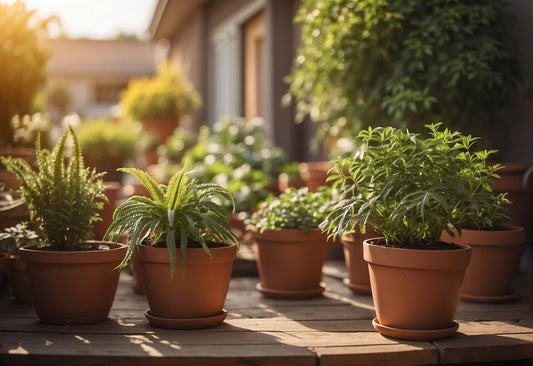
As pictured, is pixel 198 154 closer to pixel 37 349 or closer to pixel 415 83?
pixel 415 83

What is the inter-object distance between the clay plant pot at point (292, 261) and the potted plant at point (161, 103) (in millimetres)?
6855

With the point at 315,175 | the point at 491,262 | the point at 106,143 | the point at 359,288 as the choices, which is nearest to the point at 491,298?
the point at 491,262

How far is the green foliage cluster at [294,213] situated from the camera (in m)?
3.69

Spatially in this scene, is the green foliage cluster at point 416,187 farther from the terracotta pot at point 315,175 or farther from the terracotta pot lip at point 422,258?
the terracotta pot at point 315,175

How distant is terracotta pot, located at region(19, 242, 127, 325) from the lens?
2.99 meters

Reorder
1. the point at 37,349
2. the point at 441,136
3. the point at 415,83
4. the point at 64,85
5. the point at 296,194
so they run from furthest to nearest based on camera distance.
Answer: the point at 64,85, the point at 415,83, the point at 296,194, the point at 441,136, the point at 37,349

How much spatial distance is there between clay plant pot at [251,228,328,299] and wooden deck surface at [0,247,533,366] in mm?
198

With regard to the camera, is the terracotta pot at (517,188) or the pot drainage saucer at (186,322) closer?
the pot drainage saucer at (186,322)

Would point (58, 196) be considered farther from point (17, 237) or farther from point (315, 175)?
point (315, 175)

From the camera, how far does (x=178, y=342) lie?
8.96ft

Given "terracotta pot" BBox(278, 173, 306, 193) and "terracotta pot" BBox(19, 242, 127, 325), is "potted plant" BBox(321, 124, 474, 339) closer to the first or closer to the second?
"terracotta pot" BBox(19, 242, 127, 325)

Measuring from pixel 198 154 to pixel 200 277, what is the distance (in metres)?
4.04

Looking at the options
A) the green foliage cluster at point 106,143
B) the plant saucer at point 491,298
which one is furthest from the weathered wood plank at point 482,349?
the green foliage cluster at point 106,143

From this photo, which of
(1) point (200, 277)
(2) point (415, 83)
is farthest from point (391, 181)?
(2) point (415, 83)
